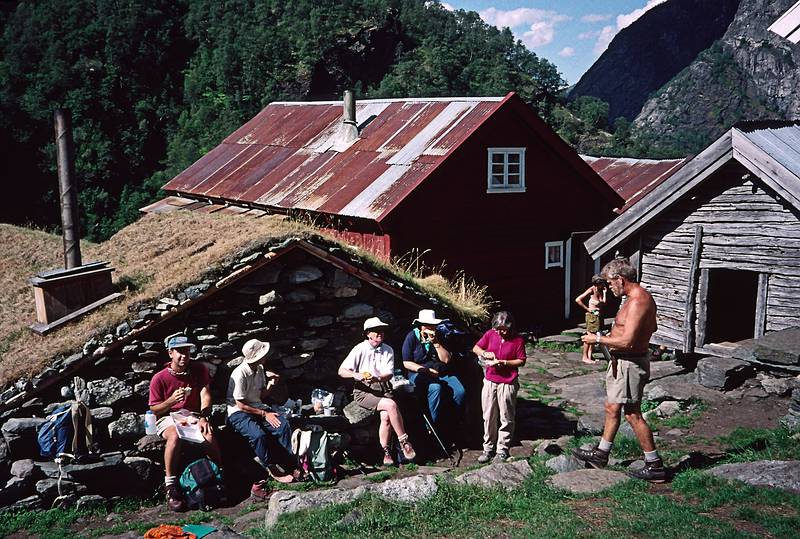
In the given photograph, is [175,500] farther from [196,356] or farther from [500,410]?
[500,410]

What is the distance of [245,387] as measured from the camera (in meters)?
9.12

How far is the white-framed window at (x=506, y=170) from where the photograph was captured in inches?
725

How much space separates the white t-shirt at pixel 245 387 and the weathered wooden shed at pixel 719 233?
722cm

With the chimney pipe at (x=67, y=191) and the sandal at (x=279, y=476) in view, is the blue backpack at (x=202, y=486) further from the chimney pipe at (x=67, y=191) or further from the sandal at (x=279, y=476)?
the chimney pipe at (x=67, y=191)

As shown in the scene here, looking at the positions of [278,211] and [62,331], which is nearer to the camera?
[62,331]

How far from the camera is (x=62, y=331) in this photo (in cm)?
995

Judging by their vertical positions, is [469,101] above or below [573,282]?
above

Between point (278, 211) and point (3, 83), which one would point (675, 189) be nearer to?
point (278, 211)

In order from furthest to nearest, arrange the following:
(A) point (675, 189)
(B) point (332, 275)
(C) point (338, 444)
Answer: (A) point (675, 189)
(B) point (332, 275)
(C) point (338, 444)

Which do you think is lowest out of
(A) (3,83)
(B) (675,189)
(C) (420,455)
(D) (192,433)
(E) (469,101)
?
(C) (420,455)

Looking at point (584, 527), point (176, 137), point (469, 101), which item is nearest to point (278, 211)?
point (469, 101)

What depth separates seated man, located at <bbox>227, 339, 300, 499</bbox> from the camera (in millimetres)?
9016

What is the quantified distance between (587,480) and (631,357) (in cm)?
127

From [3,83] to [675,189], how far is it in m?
58.7
